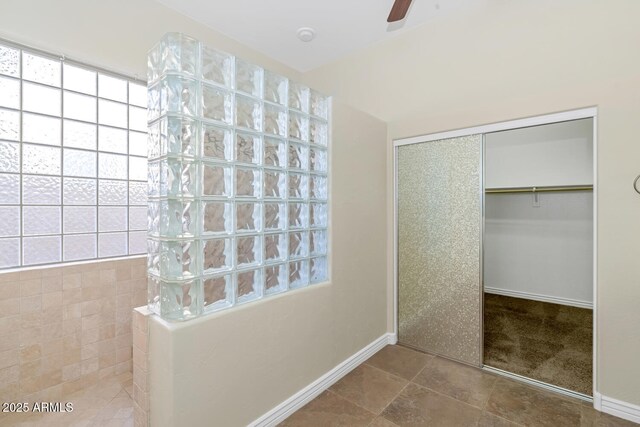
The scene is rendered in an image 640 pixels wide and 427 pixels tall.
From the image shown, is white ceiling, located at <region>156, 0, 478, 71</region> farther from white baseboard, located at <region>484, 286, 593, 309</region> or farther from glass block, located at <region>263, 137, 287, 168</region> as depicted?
white baseboard, located at <region>484, 286, 593, 309</region>

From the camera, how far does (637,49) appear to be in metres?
1.77

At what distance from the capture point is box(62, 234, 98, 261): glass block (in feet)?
6.70

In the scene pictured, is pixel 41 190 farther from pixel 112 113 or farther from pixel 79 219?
pixel 112 113

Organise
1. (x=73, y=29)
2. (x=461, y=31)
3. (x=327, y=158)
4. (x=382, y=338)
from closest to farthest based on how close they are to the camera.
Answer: (x=73, y=29), (x=327, y=158), (x=461, y=31), (x=382, y=338)

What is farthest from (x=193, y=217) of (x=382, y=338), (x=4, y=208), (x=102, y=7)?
(x=382, y=338)

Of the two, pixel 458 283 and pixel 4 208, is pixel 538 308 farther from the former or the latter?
pixel 4 208

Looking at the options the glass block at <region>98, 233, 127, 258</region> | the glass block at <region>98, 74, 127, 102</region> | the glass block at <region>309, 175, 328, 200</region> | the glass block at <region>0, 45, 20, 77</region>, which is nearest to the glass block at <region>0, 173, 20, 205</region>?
the glass block at <region>98, 233, 127, 258</region>

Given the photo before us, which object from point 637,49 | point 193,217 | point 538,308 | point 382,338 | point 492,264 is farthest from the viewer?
point 492,264

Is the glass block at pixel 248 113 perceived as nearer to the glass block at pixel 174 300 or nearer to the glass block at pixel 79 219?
the glass block at pixel 174 300

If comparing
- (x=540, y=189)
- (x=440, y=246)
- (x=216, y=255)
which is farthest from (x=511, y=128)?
(x=216, y=255)

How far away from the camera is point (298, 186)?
6.37 feet

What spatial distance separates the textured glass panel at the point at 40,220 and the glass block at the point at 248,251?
141 centimetres

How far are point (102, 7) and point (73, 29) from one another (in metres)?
0.26

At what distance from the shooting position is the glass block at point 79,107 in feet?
6.65
